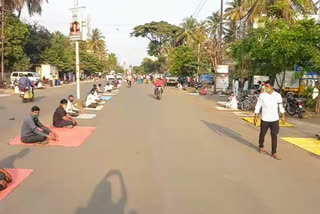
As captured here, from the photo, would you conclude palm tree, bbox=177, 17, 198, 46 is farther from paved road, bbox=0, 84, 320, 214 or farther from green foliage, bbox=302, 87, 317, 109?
paved road, bbox=0, 84, 320, 214

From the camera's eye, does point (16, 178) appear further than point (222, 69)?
No

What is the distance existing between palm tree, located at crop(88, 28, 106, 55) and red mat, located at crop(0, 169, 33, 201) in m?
101

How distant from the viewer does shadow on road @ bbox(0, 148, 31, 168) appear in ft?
25.4

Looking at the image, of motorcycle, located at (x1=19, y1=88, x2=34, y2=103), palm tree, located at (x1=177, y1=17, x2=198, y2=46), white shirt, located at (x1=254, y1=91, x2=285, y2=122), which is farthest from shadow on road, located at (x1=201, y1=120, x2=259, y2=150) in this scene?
palm tree, located at (x1=177, y1=17, x2=198, y2=46)

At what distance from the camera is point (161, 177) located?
704 centimetres

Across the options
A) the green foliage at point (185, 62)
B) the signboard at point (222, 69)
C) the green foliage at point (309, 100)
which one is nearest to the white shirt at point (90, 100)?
the green foliage at point (309, 100)

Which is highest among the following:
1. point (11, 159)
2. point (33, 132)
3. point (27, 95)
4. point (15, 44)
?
point (15, 44)

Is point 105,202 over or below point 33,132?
below

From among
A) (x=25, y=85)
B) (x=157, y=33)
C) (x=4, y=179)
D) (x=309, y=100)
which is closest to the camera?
(x=4, y=179)

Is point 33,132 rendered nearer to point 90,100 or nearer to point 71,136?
point 71,136

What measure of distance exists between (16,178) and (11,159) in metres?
1.61

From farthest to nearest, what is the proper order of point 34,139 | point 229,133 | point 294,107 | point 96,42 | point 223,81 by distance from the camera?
point 96,42 → point 223,81 → point 294,107 → point 229,133 → point 34,139

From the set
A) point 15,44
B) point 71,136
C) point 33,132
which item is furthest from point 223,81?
point 33,132

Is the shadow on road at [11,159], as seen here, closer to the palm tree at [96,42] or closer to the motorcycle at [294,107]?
the motorcycle at [294,107]
